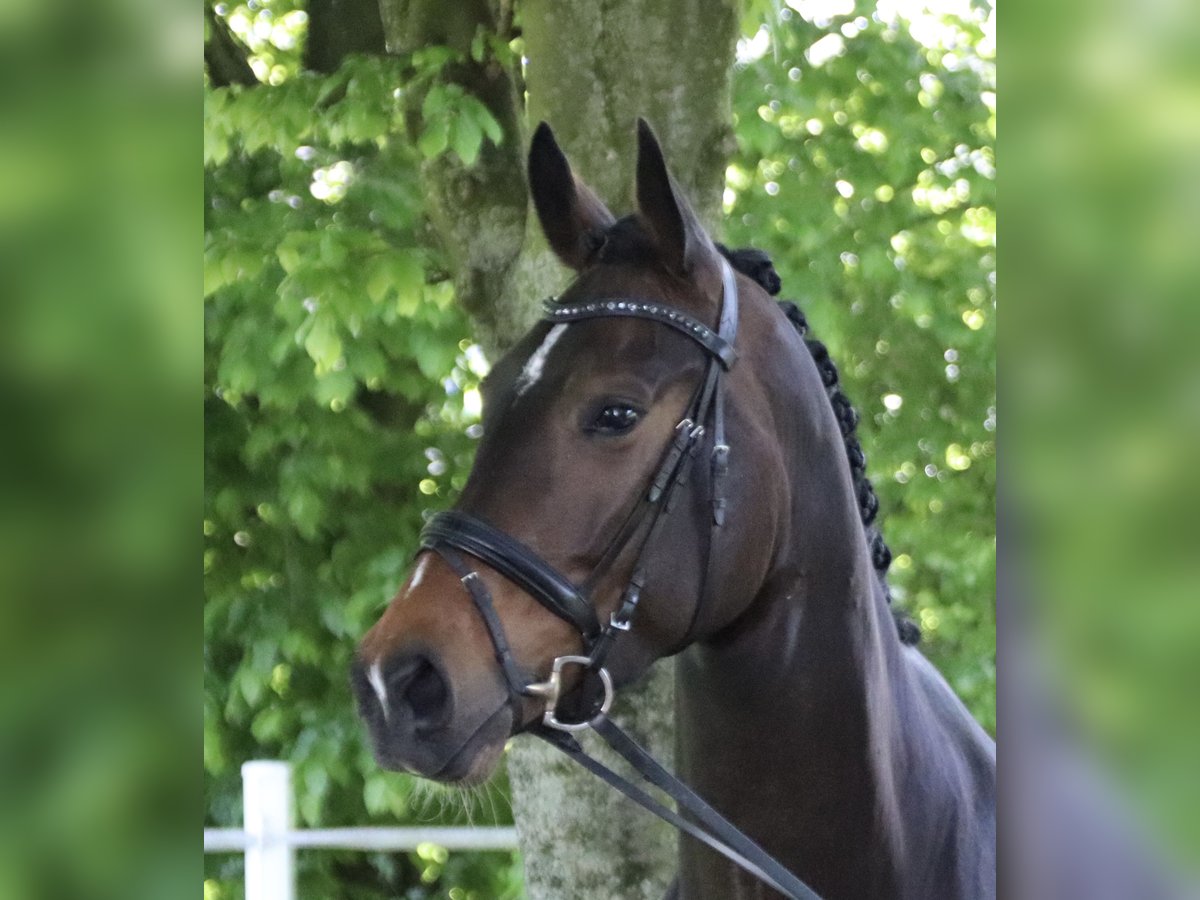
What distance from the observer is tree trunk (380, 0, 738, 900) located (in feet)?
8.36

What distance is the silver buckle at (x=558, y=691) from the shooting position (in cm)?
146

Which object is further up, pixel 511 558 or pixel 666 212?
pixel 666 212

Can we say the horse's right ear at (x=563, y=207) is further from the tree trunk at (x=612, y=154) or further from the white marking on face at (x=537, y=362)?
the tree trunk at (x=612, y=154)

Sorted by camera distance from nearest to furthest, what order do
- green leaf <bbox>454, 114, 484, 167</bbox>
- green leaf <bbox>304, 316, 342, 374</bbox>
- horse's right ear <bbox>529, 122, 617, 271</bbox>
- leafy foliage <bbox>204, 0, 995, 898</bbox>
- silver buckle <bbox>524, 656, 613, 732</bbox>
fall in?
1. silver buckle <bbox>524, 656, 613, 732</bbox>
2. horse's right ear <bbox>529, 122, 617, 271</bbox>
3. green leaf <bbox>454, 114, 484, 167</bbox>
4. green leaf <bbox>304, 316, 342, 374</bbox>
5. leafy foliage <bbox>204, 0, 995, 898</bbox>

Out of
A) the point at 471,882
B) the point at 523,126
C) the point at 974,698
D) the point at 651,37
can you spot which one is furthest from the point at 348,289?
the point at 471,882

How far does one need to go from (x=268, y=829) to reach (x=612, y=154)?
1724 mm

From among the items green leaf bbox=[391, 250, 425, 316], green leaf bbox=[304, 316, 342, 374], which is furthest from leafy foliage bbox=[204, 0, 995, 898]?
green leaf bbox=[304, 316, 342, 374]

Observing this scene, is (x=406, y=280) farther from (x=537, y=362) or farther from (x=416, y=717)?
(x=416, y=717)

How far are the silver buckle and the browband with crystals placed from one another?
41cm

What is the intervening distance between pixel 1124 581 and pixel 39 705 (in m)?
0.43

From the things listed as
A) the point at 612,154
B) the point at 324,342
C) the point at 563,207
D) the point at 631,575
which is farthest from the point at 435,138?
the point at 631,575

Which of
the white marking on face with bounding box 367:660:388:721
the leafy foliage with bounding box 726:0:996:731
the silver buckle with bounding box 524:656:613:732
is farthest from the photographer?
the leafy foliage with bounding box 726:0:996:731

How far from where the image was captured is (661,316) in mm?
1550

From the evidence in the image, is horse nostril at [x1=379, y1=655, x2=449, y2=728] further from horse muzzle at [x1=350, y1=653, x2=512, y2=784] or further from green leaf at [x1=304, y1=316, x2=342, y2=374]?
green leaf at [x1=304, y1=316, x2=342, y2=374]
